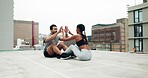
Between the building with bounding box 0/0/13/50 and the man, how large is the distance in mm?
9875

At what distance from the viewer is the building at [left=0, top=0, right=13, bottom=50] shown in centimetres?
1495

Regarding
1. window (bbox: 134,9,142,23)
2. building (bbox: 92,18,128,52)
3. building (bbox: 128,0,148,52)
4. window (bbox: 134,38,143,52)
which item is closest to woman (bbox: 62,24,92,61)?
building (bbox: 128,0,148,52)

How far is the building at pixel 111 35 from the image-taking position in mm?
77188

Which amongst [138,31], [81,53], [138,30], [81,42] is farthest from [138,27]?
[81,53]

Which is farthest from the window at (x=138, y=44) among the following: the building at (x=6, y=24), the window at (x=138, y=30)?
the building at (x=6, y=24)

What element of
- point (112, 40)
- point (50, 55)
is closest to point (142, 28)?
point (50, 55)

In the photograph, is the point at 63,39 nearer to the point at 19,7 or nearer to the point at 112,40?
the point at 19,7

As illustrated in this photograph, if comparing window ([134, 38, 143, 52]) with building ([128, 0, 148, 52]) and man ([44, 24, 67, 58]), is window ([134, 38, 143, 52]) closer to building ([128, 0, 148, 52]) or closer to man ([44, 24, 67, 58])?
building ([128, 0, 148, 52])

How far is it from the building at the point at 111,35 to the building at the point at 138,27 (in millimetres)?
46742

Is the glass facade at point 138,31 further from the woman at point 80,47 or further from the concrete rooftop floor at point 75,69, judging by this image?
the concrete rooftop floor at point 75,69

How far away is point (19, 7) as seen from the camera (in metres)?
18.5

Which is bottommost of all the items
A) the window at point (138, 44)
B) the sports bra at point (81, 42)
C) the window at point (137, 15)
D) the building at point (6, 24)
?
the window at point (138, 44)

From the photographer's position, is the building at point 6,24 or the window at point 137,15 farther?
the window at point 137,15

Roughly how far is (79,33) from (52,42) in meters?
1.08
